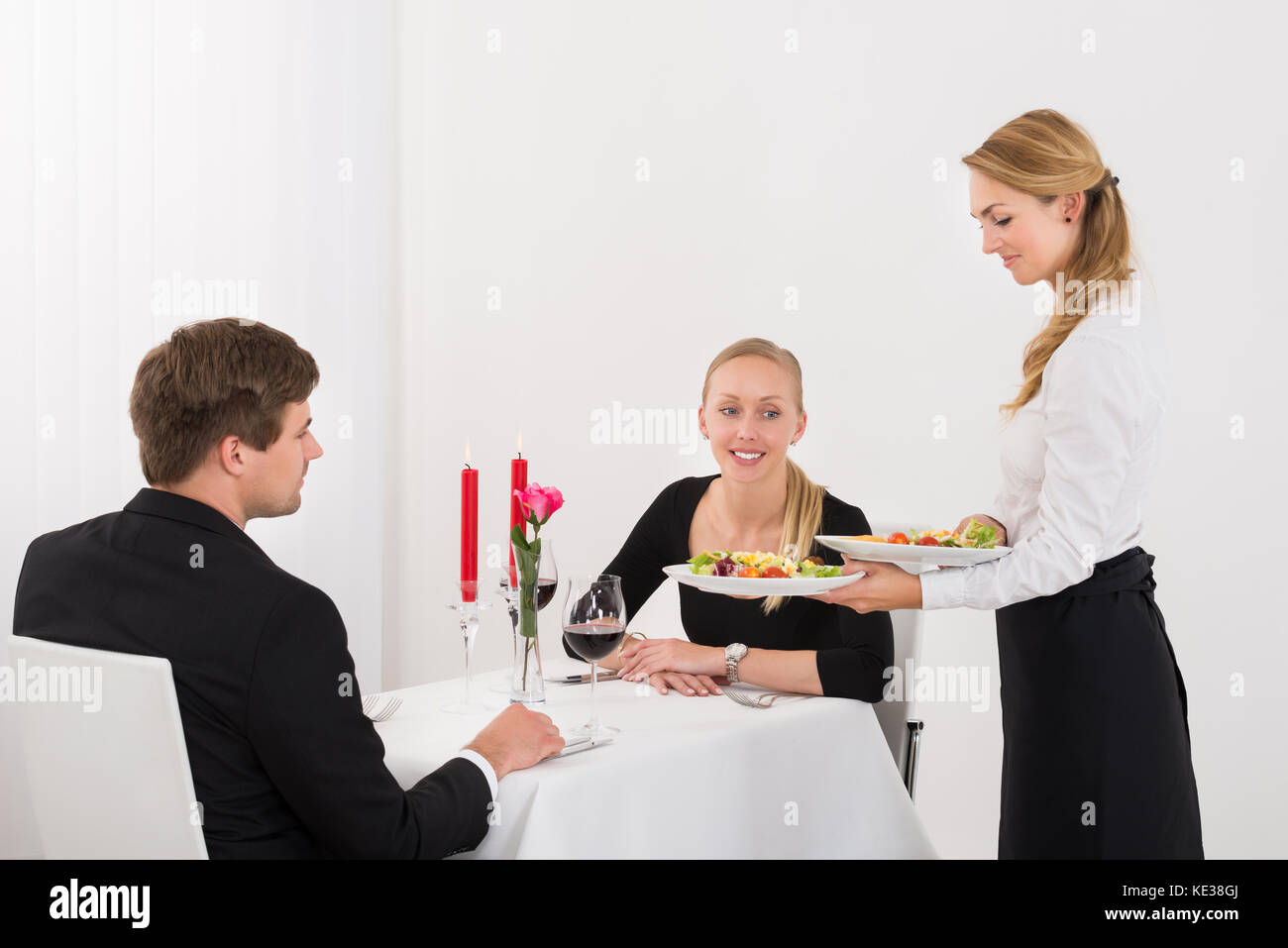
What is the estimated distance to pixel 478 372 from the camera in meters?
3.98

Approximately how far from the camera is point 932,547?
68.5 inches

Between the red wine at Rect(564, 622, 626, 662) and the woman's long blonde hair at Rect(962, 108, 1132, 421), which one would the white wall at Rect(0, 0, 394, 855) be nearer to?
the red wine at Rect(564, 622, 626, 662)

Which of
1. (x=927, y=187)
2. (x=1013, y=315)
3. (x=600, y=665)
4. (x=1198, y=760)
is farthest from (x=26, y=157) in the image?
(x=1198, y=760)

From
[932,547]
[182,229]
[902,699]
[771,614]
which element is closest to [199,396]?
[932,547]

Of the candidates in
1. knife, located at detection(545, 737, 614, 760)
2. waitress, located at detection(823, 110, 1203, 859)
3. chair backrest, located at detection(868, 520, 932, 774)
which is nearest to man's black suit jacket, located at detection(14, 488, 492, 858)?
knife, located at detection(545, 737, 614, 760)

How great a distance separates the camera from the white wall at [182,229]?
2938 millimetres

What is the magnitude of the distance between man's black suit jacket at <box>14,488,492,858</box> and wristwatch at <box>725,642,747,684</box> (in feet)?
2.39

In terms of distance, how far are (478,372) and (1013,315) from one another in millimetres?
1892

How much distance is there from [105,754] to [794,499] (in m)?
1.50

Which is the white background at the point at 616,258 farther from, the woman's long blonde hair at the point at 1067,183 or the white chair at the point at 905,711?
the woman's long blonde hair at the point at 1067,183

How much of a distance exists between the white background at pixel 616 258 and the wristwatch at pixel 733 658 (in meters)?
0.66

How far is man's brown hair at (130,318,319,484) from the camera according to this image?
1.38 meters

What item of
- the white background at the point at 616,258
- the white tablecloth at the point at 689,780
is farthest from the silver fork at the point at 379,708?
the white background at the point at 616,258

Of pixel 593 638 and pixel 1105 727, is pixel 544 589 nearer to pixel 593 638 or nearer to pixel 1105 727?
pixel 593 638
